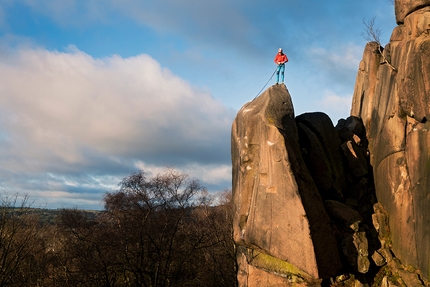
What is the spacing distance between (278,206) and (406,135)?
5.78 m

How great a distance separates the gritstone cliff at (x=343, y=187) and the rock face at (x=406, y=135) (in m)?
0.04

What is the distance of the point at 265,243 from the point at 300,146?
4.49m

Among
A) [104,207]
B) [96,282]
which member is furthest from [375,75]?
[104,207]

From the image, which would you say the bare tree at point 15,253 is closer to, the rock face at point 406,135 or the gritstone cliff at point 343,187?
the gritstone cliff at point 343,187

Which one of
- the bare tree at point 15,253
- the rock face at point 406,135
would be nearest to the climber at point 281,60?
the rock face at point 406,135

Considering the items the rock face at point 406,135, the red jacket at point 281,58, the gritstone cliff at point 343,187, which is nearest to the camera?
the rock face at point 406,135

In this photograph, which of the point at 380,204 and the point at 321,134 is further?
the point at 321,134

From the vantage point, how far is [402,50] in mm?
15078

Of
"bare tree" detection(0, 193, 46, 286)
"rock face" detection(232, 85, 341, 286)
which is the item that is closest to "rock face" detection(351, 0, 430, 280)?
"rock face" detection(232, 85, 341, 286)

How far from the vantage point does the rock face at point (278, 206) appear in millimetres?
13375

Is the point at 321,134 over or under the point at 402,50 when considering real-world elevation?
under

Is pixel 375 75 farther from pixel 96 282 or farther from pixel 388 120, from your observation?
pixel 96 282

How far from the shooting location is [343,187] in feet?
54.4

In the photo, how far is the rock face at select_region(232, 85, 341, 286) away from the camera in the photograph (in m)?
13.4
